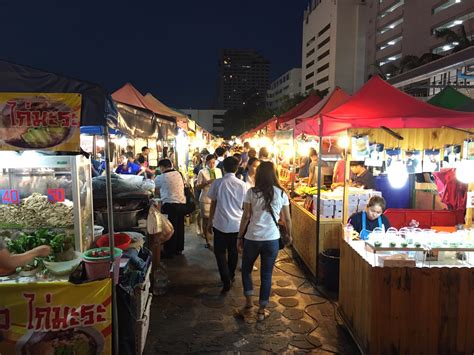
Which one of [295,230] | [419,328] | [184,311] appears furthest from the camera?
[295,230]

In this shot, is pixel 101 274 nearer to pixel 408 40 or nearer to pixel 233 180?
pixel 233 180

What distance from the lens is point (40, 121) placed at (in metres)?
2.90

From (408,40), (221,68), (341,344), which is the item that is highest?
(221,68)

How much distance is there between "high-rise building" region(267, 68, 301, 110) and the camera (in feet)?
334

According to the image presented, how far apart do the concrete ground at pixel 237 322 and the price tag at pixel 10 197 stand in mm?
2091

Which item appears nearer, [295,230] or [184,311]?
[184,311]

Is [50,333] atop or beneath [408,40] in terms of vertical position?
beneath

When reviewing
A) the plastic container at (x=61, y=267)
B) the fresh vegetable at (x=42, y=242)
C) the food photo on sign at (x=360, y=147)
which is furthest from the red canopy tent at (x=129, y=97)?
the plastic container at (x=61, y=267)

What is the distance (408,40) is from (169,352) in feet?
149

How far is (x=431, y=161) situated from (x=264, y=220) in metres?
2.88

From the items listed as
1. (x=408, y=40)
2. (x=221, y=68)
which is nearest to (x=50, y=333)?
(x=408, y=40)

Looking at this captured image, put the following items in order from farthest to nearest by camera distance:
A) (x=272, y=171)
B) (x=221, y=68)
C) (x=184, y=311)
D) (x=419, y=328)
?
(x=221, y=68)
(x=184, y=311)
(x=272, y=171)
(x=419, y=328)

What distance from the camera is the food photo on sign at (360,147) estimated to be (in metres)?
5.50

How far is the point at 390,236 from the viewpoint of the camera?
4289mm
